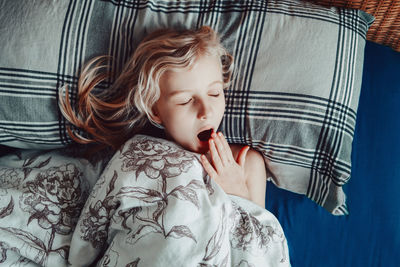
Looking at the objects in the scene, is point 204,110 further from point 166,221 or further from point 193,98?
point 166,221

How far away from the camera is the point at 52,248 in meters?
0.85

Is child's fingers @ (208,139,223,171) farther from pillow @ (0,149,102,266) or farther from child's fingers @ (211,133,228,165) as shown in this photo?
pillow @ (0,149,102,266)

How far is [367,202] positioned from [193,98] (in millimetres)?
644

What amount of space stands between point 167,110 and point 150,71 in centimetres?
11

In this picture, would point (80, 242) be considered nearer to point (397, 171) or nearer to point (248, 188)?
point (248, 188)

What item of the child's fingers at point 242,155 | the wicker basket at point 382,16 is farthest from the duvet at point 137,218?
the wicker basket at point 382,16

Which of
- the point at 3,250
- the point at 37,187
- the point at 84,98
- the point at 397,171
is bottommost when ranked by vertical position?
the point at 3,250

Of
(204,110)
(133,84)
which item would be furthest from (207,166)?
(133,84)

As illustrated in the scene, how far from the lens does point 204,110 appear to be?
0.86 meters

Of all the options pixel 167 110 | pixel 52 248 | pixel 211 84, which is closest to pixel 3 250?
pixel 52 248

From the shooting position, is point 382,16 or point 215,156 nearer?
point 215,156

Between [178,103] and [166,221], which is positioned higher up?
[178,103]

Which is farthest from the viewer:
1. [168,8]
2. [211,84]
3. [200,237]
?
[168,8]

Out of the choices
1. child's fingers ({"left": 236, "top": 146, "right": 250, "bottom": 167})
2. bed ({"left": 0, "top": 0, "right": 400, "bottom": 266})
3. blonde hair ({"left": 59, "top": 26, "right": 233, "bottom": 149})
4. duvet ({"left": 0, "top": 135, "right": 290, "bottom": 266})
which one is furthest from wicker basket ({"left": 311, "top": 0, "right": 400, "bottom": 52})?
duvet ({"left": 0, "top": 135, "right": 290, "bottom": 266})
